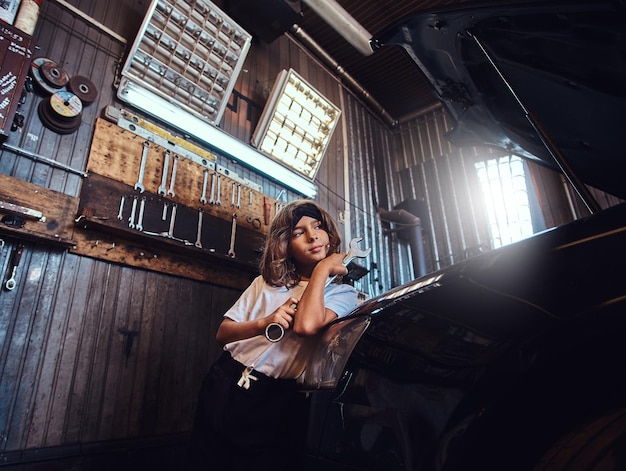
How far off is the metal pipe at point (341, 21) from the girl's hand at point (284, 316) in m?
3.70

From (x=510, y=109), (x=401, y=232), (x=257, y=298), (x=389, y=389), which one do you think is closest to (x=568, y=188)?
(x=401, y=232)

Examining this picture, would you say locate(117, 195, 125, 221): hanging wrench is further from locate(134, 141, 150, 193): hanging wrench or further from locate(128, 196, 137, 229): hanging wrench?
locate(134, 141, 150, 193): hanging wrench

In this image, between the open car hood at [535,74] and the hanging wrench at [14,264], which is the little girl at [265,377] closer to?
the open car hood at [535,74]

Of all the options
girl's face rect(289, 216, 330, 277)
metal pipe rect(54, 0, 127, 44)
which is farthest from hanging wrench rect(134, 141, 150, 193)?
girl's face rect(289, 216, 330, 277)

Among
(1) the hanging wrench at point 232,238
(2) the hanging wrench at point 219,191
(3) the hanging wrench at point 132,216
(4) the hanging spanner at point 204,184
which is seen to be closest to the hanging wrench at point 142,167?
(3) the hanging wrench at point 132,216

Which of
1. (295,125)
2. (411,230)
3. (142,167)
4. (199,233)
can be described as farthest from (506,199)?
(142,167)

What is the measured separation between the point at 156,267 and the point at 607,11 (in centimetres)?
265

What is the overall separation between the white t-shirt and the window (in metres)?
4.25

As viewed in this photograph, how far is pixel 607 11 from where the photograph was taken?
1.04 metres

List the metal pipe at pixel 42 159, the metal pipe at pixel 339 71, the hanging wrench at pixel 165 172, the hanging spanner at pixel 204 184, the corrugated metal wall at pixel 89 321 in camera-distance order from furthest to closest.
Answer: the metal pipe at pixel 339 71
the hanging spanner at pixel 204 184
the hanging wrench at pixel 165 172
the metal pipe at pixel 42 159
the corrugated metal wall at pixel 89 321

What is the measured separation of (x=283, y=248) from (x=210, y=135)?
203 cm

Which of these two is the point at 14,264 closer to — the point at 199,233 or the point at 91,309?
the point at 91,309

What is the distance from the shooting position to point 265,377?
125cm

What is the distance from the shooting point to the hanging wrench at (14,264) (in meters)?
1.98
